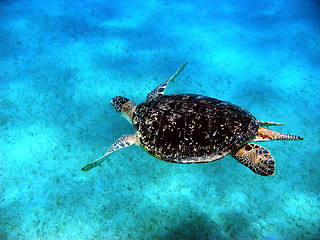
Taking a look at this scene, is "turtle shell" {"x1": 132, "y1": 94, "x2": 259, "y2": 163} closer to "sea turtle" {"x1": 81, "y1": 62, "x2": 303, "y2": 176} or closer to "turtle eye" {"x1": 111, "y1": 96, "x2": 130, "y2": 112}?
"sea turtle" {"x1": 81, "y1": 62, "x2": 303, "y2": 176}

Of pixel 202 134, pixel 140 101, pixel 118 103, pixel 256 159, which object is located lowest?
pixel 140 101

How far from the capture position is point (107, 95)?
11.3 feet

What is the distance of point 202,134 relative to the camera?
7.18ft

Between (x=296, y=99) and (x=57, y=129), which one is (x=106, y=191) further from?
(x=296, y=99)

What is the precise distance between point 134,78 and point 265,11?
5779mm

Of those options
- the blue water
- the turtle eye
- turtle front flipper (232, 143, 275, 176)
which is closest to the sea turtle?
turtle front flipper (232, 143, 275, 176)

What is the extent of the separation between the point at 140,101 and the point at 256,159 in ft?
7.54

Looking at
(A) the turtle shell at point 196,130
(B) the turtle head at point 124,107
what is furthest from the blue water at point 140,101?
(A) the turtle shell at point 196,130

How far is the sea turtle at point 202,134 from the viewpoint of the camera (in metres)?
2.19

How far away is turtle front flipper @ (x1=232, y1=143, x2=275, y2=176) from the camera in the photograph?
86.8 inches

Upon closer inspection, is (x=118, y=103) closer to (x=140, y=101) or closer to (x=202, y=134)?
(x=140, y=101)

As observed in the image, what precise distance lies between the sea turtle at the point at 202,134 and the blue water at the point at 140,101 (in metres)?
0.42

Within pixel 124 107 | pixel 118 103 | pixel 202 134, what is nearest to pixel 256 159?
pixel 202 134

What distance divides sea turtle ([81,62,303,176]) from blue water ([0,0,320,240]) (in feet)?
1.39
